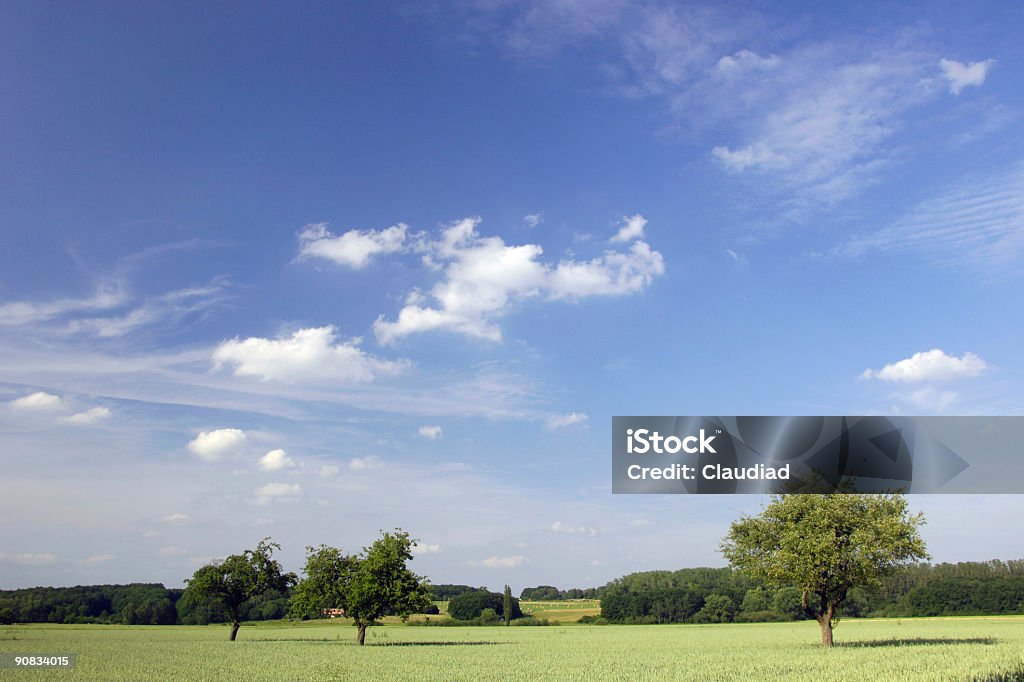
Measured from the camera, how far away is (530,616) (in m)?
145

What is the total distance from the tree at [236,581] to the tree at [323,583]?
482 inches

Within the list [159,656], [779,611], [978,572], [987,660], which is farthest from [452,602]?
[978,572]

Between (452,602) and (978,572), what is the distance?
135168mm

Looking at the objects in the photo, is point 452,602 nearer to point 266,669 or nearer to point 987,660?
point 266,669

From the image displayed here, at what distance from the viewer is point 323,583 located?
62.7 m

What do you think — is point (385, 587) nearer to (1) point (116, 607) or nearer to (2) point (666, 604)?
(1) point (116, 607)

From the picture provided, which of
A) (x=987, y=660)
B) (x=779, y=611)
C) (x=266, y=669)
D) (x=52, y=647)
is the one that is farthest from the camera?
(x=779, y=611)

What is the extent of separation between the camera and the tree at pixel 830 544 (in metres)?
44.9

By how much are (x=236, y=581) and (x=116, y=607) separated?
6779 cm

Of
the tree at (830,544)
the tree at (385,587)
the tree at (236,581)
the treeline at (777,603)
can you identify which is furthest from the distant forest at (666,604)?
the tree at (830,544)

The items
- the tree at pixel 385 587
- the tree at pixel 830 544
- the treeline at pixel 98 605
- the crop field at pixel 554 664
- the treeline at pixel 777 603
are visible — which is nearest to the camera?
the crop field at pixel 554 664

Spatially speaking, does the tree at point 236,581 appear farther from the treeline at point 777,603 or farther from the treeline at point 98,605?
the treeline at point 777,603

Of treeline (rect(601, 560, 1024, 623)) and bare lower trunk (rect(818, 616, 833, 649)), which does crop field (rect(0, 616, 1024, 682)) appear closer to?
bare lower trunk (rect(818, 616, 833, 649))

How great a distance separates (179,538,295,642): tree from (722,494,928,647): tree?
48.6 metres
